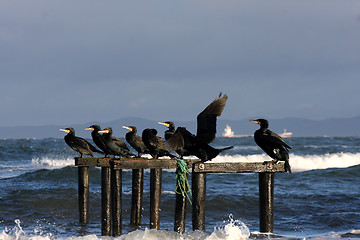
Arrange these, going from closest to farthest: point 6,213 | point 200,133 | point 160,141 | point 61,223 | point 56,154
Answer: point 200,133, point 160,141, point 61,223, point 6,213, point 56,154

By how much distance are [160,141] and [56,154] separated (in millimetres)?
34773

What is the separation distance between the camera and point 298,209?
666 inches

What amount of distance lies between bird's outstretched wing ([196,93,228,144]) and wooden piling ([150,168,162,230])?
204 centimetres

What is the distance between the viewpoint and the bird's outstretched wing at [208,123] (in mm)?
9859

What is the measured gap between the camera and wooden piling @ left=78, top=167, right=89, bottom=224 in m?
13.7

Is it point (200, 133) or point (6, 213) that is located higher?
point (200, 133)

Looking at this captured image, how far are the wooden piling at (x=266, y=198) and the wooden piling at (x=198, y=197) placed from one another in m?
1.13

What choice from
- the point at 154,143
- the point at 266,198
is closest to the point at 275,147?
the point at 266,198

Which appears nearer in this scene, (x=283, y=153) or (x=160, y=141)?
(x=283, y=153)

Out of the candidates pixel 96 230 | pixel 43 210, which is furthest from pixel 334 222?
pixel 43 210

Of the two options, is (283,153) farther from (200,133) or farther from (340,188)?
(340,188)

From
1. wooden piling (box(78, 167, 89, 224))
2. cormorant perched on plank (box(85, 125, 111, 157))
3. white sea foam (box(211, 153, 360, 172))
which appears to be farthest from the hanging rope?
white sea foam (box(211, 153, 360, 172))

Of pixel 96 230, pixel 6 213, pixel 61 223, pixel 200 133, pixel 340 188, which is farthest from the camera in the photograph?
pixel 340 188

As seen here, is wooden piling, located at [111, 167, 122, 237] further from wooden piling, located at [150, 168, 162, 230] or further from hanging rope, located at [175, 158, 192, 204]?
hanging rope, located at [175, 158, 192, 204]
